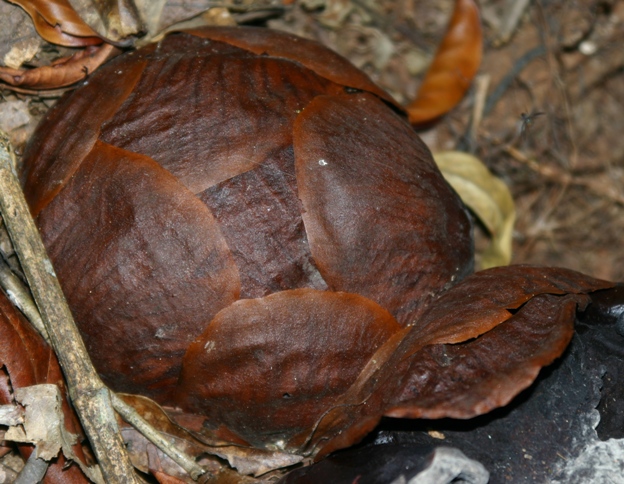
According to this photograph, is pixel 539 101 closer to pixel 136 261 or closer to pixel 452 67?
pixel 452 67

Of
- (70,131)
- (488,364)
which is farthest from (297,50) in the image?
(488,364)

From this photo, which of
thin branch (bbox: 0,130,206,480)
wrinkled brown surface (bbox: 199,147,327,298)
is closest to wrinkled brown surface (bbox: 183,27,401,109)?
wrinkled brown surface (bbox: 199,147,327,298)

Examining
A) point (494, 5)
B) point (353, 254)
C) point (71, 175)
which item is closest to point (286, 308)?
point (353, 254)

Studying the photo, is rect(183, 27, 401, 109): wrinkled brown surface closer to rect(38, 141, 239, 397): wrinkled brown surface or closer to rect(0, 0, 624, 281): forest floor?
rect(38, 141, 239, 397): wrinkled brown surface

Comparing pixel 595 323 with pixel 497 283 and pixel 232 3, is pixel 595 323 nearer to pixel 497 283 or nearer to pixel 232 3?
pixel 497 283

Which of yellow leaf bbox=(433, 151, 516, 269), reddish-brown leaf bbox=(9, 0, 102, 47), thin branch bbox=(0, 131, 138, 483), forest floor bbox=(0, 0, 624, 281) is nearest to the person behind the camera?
thin branch bbox=(0, 131, 138, 483)

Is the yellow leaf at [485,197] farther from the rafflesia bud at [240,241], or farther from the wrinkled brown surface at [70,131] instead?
the wrinkled brown surface at [70,131]
